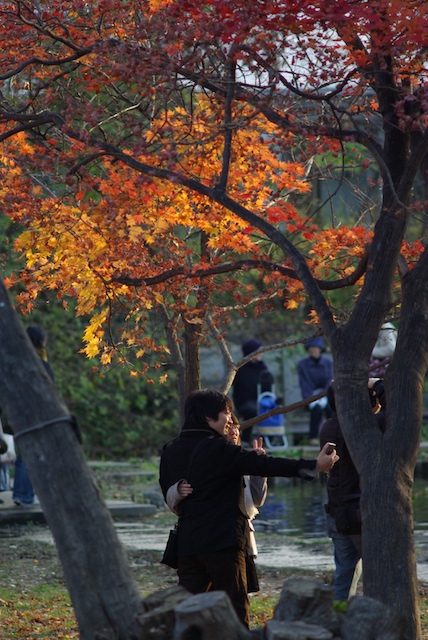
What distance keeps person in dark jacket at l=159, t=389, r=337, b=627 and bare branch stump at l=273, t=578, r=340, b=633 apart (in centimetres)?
122

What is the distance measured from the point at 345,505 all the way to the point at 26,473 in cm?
621

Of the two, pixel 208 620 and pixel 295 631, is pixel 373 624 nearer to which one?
pixel 295 631

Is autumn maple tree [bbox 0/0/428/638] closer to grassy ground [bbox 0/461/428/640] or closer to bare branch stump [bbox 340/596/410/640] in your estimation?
bare branch stump [bbox 340/596/410/640]

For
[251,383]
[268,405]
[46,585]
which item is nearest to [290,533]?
[46,585]

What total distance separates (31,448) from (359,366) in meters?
2.14

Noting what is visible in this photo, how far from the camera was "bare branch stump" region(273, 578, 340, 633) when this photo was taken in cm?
421

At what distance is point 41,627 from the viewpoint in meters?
7.18

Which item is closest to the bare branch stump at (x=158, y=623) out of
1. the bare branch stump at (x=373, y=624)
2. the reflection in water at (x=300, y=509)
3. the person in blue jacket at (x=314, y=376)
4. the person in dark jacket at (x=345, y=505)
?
the bare branch stump at (x=373, y=624)

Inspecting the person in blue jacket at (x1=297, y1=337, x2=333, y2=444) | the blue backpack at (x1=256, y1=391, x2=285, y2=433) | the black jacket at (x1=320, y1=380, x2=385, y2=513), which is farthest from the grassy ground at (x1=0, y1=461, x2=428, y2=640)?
the person in blue jacket at (x1=297, y1=337, x2=333, y2=444)

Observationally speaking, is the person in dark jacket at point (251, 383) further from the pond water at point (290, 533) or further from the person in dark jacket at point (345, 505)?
the person in dark jacket at point (345, 505)

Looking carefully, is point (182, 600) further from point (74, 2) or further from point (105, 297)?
point (74, 2)

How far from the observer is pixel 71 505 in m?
4.24

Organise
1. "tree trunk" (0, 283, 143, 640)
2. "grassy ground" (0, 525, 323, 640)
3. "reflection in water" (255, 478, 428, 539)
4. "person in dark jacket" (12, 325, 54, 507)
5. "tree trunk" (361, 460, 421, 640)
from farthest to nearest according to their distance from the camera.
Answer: "reflection in water" (255, 478, 428, 539) → "person in dark jacket" (12, 325, 54, 507) → "grassy ground" (0, 525, 323, 640) → "tree trunk" (361, 460, 421, 640) → "tree trunk" (0, 283, 143, 640)

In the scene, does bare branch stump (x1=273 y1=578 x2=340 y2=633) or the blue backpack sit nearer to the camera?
bare branch stump (x1=273 y1=578 x2=340 y2=633)
